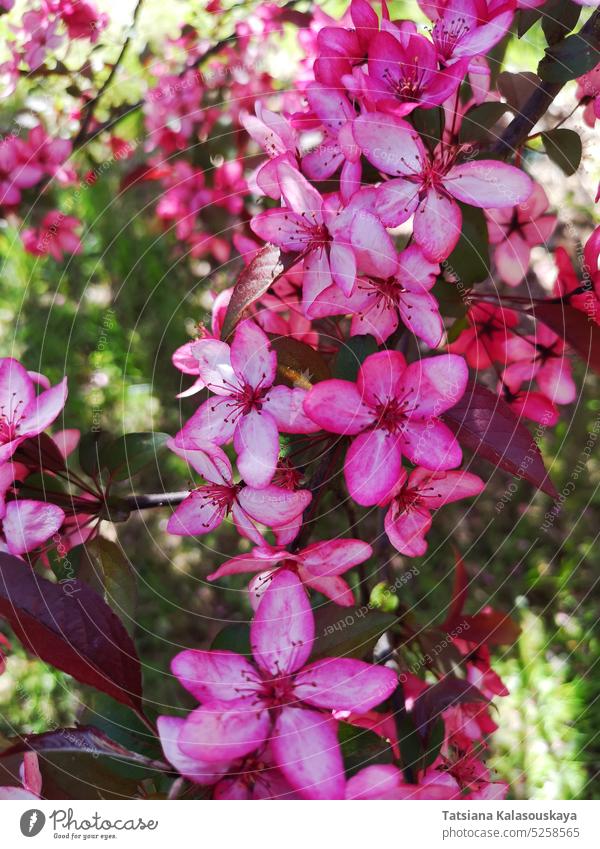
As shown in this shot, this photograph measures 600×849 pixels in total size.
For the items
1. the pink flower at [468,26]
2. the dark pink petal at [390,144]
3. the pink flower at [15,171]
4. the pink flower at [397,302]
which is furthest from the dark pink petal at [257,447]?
the pink flower at [15,171]

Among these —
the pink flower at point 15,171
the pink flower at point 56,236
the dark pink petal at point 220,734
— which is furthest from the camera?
the pink flower at point 56,236

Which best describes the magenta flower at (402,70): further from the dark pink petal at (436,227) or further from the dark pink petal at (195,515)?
the dark pink petal at (195,515)

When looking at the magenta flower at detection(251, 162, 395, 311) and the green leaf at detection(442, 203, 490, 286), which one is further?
the green leaf at detection(442, 203, 490, 286)

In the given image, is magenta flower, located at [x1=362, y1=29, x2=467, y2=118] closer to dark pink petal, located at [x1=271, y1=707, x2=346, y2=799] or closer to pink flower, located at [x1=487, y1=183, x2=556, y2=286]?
pink flower, located at [x1=487, y1=183, x2=556, y2=286]

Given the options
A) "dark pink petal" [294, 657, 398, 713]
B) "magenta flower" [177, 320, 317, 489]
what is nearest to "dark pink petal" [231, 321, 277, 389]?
"magenta flower" [177, 320, 317, 489]

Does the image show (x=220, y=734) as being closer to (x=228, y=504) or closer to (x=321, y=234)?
(x=228, y=504)
